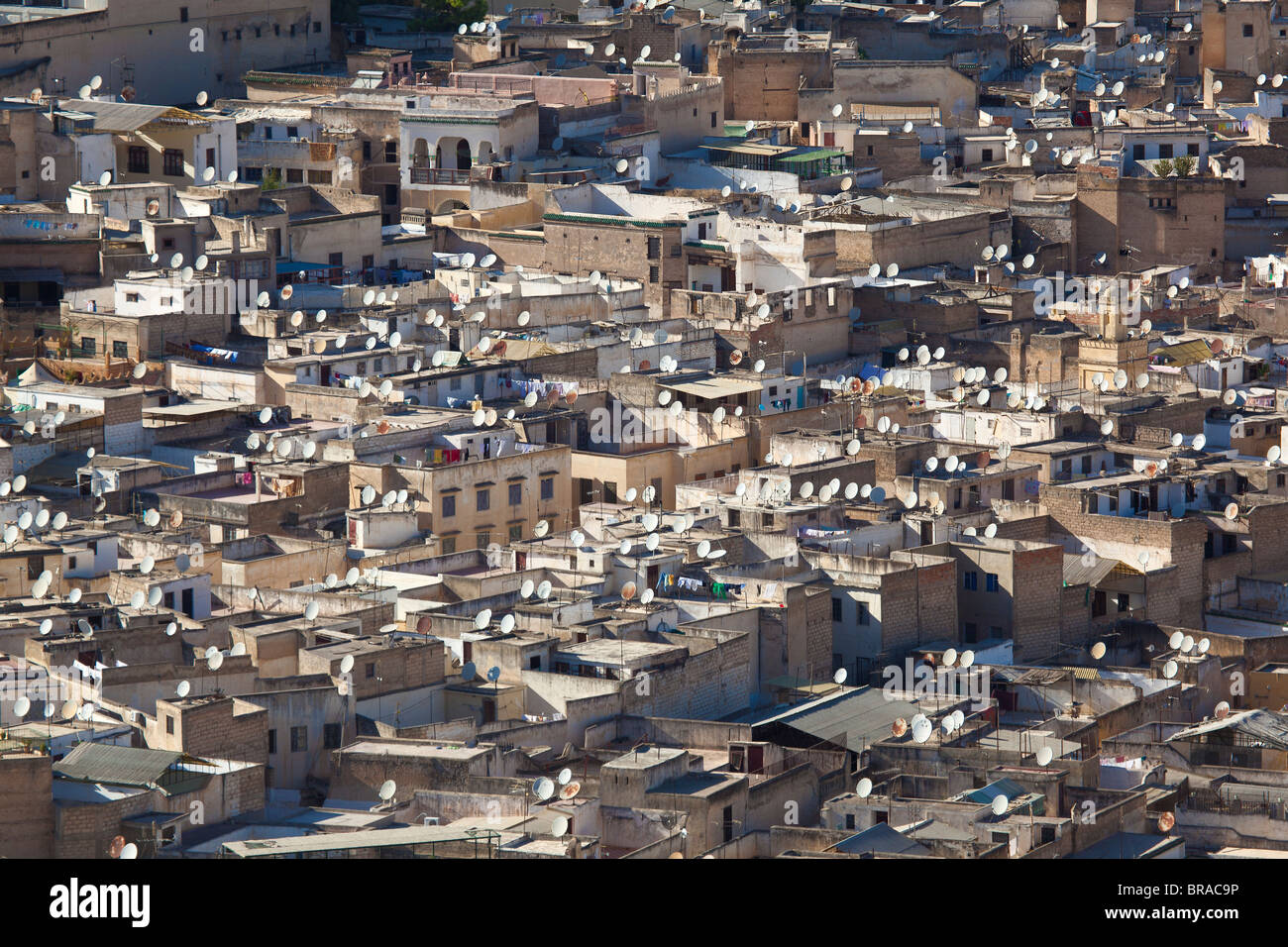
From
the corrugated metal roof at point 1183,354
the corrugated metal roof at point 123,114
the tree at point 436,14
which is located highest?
the tree at point 436,14

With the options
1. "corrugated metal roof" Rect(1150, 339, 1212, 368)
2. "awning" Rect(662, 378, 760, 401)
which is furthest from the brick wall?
"corrugated metal roof" Rect(1150, 339, 1212, 368)

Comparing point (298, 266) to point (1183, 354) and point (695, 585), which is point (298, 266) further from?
point (695, 585)

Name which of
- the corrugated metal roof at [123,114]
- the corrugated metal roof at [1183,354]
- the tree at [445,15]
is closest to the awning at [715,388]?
the corrugated metal roof at [1183,354]

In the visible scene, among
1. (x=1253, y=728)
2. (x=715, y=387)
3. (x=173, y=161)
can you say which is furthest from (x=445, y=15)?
(x=1253, y=728)

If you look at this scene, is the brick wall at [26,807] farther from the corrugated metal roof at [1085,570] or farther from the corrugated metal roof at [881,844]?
the corrugated metal roof at [1085,570]

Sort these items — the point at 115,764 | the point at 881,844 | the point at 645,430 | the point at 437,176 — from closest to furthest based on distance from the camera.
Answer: the point at 881,844, the point at 115,764, the point at 645,430, the point at 437,176

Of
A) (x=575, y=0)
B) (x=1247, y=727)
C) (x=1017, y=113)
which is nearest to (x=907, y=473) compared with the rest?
(x=1247, y=727)
